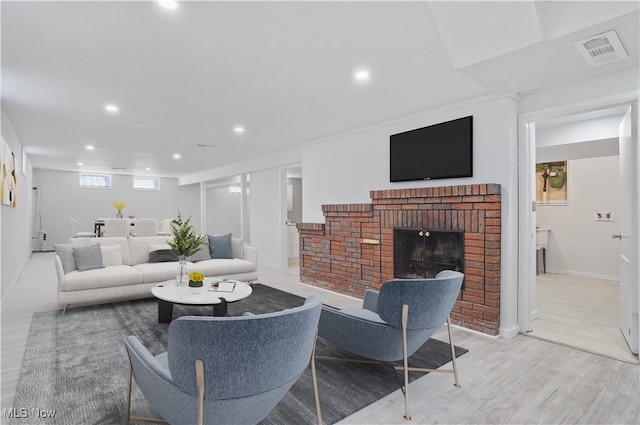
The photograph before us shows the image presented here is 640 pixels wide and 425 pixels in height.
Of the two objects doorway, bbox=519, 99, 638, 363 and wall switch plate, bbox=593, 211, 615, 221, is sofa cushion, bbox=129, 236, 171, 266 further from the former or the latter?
wall switch plate, bbox=593, 211, 615, 221

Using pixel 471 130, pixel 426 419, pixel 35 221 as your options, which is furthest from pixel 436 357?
pixel 35 221

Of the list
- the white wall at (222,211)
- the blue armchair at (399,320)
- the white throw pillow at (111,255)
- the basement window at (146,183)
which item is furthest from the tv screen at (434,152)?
the basement window at (146,183)

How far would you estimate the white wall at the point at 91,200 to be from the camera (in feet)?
33.6

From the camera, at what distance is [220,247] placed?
18.3 ft

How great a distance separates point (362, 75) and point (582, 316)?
3.58 meters

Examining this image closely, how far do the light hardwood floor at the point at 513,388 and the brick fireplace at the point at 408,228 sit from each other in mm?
440

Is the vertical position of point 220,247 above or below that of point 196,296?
above

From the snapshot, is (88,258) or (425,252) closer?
(425,252)

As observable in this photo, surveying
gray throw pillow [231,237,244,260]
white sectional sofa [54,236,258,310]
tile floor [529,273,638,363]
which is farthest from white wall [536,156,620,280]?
gray throw pillow [231,237,244,260]

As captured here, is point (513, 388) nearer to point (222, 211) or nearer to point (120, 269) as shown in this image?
point (120, 269)

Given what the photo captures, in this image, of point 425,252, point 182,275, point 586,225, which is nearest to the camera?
point 182,275

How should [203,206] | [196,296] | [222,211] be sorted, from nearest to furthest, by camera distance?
1. [196,296]
2. [203,206]
3. [222,211]

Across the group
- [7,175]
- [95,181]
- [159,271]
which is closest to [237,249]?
[159,271]

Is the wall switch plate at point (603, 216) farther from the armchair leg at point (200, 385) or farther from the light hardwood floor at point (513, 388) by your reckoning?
A: the armchair leg at point (200, 385)
